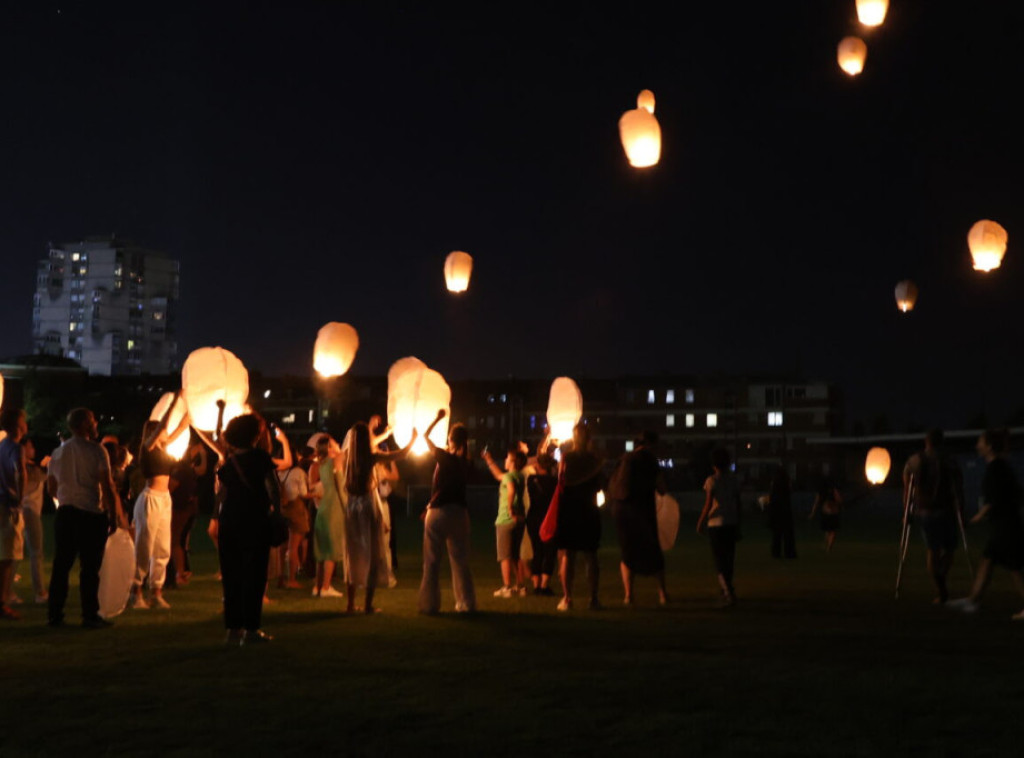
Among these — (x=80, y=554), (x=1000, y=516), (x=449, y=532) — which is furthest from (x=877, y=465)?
(x=80, y=554)

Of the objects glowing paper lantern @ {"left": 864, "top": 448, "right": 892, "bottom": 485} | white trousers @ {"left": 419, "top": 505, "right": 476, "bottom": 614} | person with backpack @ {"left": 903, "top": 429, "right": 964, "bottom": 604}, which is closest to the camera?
white trousers @ {"left": 419, "top": 505, "right": 476, "bottom": 614}

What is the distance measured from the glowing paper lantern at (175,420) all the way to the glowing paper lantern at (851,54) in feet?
38.9

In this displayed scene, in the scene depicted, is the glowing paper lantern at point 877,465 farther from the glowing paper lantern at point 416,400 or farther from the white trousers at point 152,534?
the white trousers at point 152,534

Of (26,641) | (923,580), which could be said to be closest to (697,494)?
(923,580)

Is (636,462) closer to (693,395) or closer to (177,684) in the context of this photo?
(177,684)

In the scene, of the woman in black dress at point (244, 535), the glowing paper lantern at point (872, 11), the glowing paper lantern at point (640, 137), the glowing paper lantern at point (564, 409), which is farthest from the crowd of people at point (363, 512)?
the glowing paper lantern at point (872, 11)

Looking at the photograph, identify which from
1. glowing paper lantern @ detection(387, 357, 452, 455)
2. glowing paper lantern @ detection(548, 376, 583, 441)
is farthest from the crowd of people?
glowing paper lantern @ detection(548, 376, 583, 441)

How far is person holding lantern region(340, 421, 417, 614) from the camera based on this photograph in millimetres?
12820

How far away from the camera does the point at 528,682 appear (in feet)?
27.6

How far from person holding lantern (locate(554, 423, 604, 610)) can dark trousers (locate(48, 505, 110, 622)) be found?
5042 millimetres

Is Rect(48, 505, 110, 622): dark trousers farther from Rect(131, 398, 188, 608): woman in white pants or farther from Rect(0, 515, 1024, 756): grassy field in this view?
Rect(131, 398, 188, 608): woman in white pants

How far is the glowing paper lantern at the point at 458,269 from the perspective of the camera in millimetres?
20047

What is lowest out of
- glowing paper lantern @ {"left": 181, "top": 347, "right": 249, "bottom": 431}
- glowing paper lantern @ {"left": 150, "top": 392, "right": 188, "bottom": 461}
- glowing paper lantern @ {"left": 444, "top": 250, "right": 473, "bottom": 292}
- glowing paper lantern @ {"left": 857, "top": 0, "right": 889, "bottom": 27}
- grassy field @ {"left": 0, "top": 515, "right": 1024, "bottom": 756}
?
grassy field @ {"left": 0, "top": 515, "right": 1024, "bottom": 756}

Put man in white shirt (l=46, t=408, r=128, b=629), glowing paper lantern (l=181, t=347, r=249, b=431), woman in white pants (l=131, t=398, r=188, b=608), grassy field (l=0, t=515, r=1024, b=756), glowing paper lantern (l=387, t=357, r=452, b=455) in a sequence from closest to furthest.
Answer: grassy field (l=0, t=515, r=1024, b=756), man in white shirt (l=46, t=408, r=128, b=629), woman in white pants (l=131, t=398, r=188, b=608), glowing paper lantern (l=181, t=347, r=249, b=431), glowing paper lantern (l=387, t=357, r=452, b=455)
